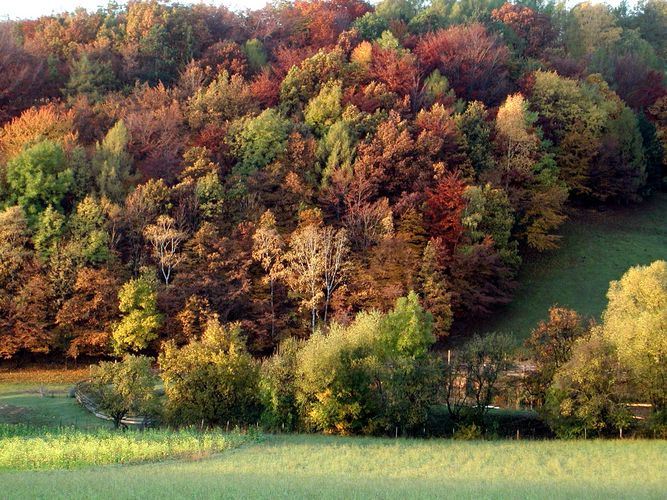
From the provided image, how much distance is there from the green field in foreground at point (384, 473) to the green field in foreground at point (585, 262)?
1152 inches

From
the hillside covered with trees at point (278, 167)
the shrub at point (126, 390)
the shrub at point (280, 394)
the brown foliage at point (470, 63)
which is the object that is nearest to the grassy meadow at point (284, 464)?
the shrub at point (126, 390)

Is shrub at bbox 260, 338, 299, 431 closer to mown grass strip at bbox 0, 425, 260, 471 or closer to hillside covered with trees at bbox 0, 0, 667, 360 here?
mown grass strip at bbox 0, 425, 260, 471

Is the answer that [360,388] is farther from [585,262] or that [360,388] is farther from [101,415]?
[585,262]

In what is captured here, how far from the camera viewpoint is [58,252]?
66.9m

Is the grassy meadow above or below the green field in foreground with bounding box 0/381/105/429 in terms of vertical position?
above

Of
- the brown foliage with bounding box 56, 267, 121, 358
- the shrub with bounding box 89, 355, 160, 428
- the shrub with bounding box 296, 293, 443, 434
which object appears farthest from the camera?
the brown foliage with bounding box 56, 267, 121, 358

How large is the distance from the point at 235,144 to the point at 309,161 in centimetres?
696

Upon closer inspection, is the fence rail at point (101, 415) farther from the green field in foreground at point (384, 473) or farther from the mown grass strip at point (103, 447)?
the green field in foreground at point (384, 473)

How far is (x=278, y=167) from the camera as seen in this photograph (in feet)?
252

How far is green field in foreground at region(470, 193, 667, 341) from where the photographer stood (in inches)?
2879

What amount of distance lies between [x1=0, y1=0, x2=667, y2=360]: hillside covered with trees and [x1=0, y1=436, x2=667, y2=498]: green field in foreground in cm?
2442

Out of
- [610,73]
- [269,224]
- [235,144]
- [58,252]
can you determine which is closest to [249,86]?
[235,144]

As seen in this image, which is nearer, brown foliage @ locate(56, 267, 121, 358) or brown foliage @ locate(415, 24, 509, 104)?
brown foliage @ locate(56, 267, 121, 358)

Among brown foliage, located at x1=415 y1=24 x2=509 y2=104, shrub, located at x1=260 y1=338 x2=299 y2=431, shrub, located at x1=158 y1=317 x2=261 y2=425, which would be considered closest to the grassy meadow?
shrub, located at x1=260 y1=338 x2=299 y2=431
